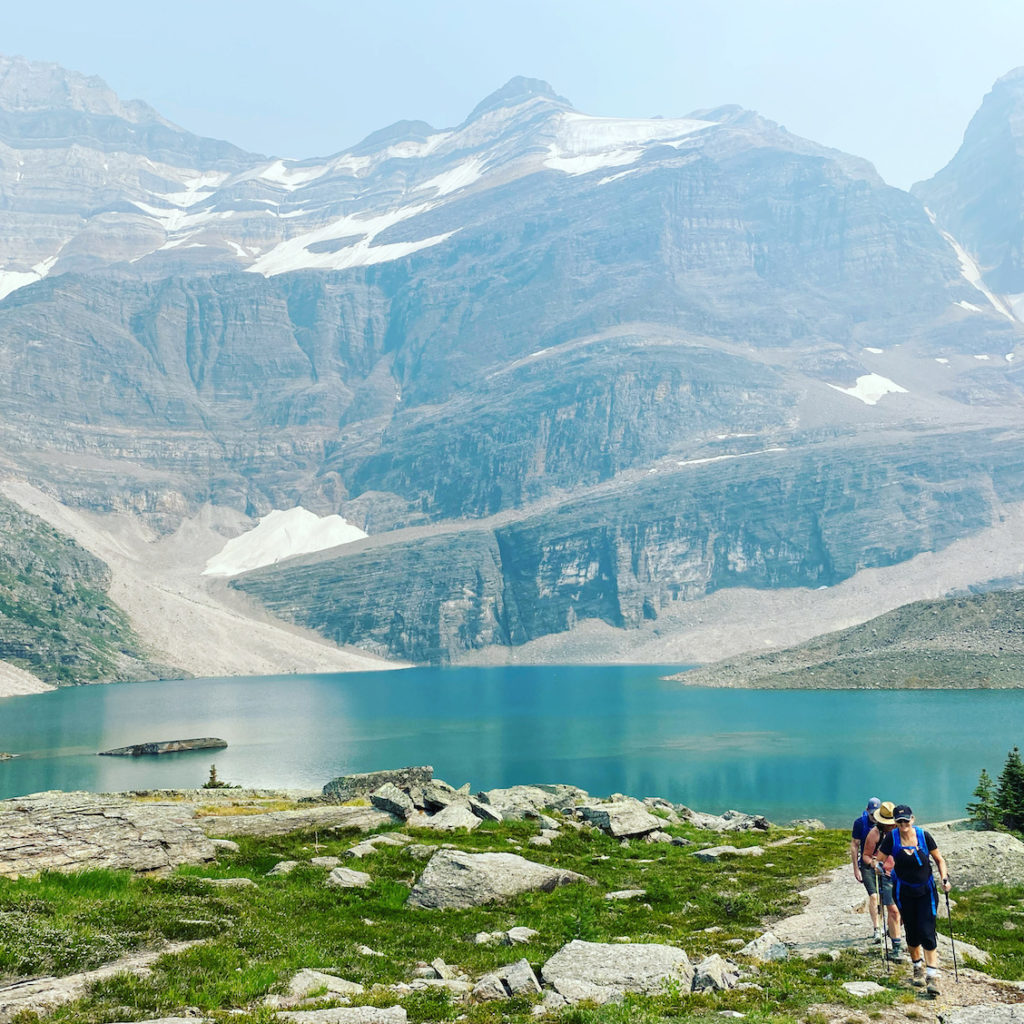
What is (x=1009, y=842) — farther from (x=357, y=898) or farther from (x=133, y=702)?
(x=133, y=702)

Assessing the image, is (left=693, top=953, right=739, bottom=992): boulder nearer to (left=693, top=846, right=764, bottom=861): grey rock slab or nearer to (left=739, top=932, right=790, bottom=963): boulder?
(left=739, top=932, right=790, bottom=963): boulder

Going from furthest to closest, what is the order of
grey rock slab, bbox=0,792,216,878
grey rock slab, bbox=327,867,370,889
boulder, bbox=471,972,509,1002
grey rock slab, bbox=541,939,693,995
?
grey rock slab, bbox=327,867,370,889 → grey rock slab, bbox=0,792,216,878 → grey rock slab, bbox=541,939,693,995 → boulder, bbox=471,972,509,1002

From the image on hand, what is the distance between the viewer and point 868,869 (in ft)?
63.0

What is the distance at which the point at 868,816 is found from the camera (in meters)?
20.2

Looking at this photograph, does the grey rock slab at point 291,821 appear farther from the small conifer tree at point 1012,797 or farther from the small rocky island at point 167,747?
the small rocky island at point 167,747

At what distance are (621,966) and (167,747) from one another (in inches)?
4218

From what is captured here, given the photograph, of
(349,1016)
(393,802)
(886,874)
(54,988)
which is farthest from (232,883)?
(886,874)

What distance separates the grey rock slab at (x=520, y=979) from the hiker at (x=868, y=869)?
7.92 meters

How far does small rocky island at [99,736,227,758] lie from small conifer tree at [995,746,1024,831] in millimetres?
96078

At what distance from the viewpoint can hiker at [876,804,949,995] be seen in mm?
15156

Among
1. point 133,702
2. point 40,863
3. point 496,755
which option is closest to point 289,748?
point 496,755

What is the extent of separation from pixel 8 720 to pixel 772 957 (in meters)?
155

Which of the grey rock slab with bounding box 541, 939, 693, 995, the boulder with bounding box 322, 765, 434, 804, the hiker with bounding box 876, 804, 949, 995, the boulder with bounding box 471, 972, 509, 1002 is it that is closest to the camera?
the boulder with bounding box 471, 972, 509, 1002

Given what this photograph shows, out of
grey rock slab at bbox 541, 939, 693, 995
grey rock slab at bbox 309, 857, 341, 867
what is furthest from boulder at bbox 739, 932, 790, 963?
grey rock slab at bbox 309, 857, 341, 867
